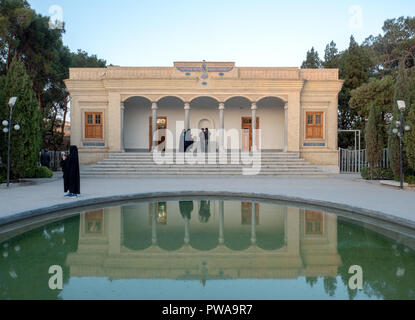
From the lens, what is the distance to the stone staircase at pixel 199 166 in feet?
49.8

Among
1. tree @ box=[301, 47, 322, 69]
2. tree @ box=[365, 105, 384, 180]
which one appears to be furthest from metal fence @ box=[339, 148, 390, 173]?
tree @ box=[301, 47, 322, 69]

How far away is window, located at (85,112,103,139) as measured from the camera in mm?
17578

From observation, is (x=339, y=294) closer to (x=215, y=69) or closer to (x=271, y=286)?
(x=271, y=286)

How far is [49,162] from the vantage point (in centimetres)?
1764

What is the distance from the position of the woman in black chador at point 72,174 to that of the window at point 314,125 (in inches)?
512

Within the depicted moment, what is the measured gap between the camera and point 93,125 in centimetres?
1758

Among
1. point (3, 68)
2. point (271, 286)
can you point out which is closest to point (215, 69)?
point (3, 68)

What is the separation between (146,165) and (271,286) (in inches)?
513

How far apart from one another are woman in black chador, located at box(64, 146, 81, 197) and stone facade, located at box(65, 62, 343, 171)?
356 inches

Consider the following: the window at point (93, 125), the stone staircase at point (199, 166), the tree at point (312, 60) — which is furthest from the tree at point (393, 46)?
the window at point (93, 125)

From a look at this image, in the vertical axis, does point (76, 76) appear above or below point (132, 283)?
above

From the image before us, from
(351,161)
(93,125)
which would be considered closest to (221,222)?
(93,125)

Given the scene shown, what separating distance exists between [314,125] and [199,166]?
22.8 ft
